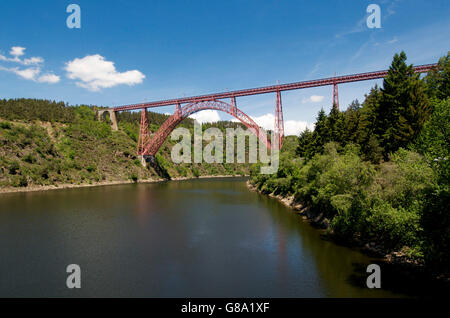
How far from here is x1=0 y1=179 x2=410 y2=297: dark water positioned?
915 centimetres

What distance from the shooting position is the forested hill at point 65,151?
35969 millimetres

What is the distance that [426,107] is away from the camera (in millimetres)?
17469

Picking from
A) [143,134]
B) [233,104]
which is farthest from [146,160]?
[233,104]

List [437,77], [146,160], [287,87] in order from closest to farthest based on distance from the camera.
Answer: [437,77] → [287,87] → [146,160]

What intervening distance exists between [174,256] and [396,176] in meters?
9.83

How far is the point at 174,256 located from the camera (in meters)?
12.1

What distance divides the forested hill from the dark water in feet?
55.6

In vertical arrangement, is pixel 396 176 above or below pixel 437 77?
below

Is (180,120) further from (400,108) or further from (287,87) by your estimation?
(400,108)

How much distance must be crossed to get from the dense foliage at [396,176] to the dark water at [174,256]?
170cm

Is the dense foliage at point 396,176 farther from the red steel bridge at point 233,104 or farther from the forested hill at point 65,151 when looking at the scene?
the forested hill at point 65,151

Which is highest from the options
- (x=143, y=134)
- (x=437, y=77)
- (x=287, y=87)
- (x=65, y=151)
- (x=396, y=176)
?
(x=287, y=87)
